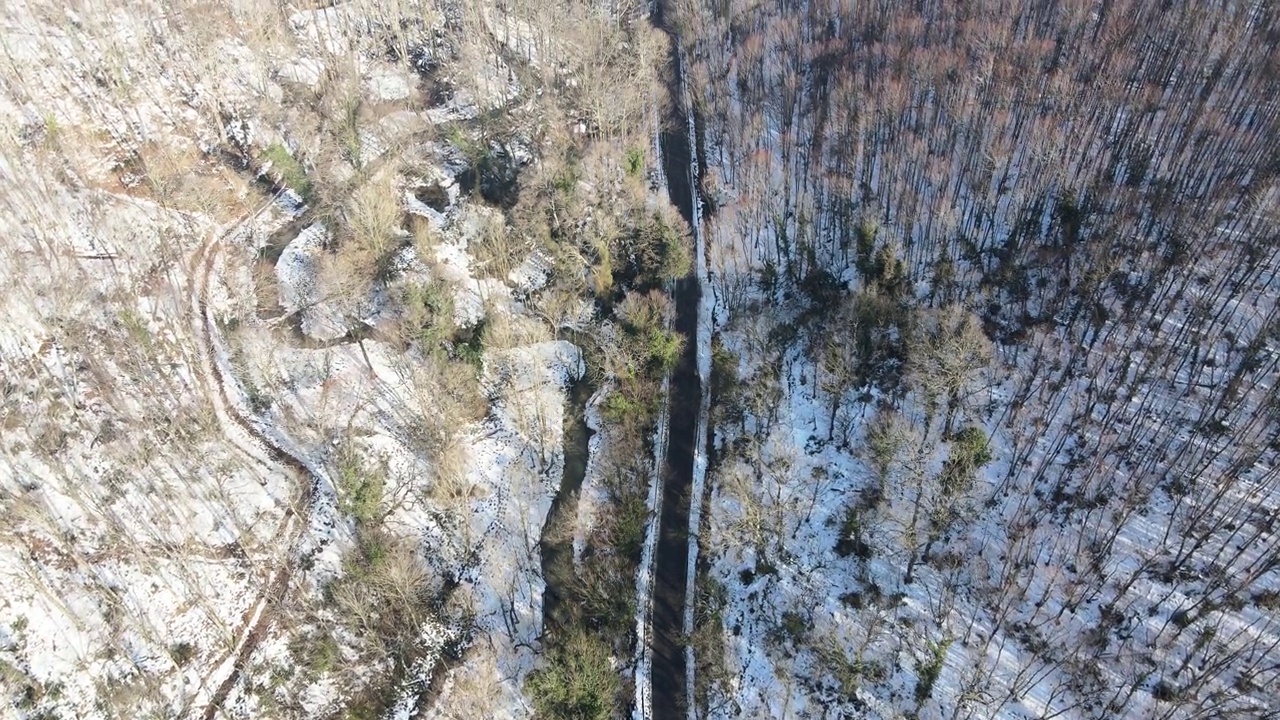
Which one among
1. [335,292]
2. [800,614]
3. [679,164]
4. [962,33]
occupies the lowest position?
[800,614]

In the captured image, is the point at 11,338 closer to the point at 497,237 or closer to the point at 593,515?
the point at 497,237

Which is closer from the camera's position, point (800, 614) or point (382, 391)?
point (800, 614)

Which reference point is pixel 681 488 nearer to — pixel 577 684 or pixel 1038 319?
pixel 577 684

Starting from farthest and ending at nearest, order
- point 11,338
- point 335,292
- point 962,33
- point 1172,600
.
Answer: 1. point 962,33
2. point 335,292
3. point 11,338
4. point 1172,600

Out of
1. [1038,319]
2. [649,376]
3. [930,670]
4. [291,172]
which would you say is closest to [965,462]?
[930,670]

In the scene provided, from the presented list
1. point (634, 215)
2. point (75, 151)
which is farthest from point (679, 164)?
point (75, 151)

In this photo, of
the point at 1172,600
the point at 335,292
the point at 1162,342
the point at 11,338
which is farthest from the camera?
the point at 335,292

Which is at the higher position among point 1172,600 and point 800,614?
point 1172,600

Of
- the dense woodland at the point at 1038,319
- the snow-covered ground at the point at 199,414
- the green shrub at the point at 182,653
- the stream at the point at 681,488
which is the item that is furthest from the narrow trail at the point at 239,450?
the dense woodland at the point at 1038,319
